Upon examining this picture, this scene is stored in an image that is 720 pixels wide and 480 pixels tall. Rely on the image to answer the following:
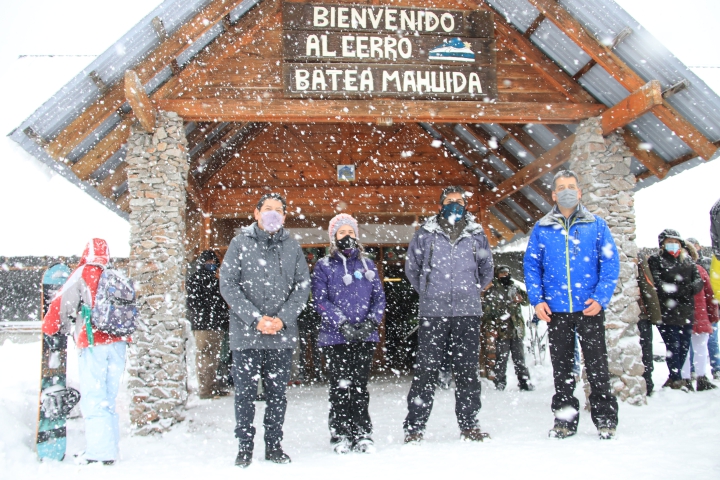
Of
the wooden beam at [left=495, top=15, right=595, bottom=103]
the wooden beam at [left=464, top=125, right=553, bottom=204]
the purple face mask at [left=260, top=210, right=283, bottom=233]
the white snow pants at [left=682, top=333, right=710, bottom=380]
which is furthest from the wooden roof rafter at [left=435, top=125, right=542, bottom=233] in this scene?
the purple face mask at [left=260, top=210, right=283, bottom=233]

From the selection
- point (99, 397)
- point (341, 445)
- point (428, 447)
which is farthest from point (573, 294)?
point (99, 397)

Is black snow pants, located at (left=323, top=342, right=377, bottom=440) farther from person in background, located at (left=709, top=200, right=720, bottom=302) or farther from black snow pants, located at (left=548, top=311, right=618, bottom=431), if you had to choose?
person in background, located at (left=709, top=200, right=720, bottom=302)

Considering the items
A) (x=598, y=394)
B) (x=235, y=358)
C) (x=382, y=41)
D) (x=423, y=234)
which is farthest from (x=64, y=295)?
(x=382, y=41)

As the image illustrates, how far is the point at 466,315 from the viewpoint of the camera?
4.34m

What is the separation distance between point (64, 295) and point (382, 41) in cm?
456

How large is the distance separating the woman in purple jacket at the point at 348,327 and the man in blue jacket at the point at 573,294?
132 cm

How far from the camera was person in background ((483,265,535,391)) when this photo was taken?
753cm

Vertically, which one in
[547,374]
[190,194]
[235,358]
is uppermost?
[190,194]

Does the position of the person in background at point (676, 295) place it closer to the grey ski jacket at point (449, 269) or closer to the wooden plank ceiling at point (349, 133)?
the wooden plank ceiling at point (349, 133)

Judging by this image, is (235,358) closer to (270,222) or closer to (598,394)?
(270,222)

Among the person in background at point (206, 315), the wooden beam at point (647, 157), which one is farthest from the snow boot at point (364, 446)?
the wooden beam at point (647, 157)

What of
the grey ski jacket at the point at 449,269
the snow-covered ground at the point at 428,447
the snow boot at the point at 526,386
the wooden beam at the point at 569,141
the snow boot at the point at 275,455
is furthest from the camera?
the snow boot at the point at 526,386

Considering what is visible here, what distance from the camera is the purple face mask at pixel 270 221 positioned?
4121 millimetres

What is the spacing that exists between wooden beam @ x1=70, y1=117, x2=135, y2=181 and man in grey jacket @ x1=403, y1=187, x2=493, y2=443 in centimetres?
409
